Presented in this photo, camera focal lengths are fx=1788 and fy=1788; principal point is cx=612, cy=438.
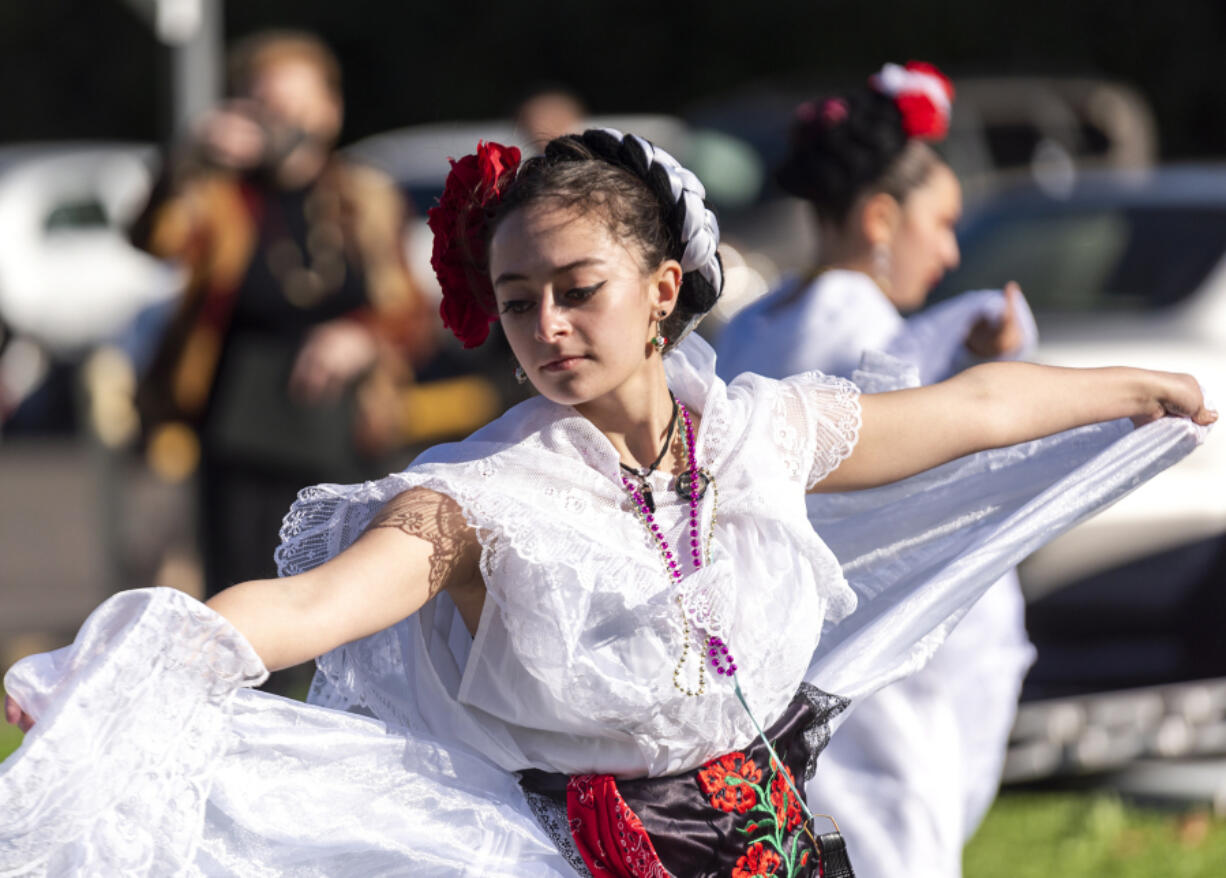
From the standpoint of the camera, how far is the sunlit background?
5.13m

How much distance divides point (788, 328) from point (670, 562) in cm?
138

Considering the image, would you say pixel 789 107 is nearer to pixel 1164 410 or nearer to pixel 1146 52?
pixel 1146 52

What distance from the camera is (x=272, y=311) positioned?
545 cm

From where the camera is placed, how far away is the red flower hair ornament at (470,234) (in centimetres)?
254

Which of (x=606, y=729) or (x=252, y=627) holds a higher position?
(x=252, y=627)

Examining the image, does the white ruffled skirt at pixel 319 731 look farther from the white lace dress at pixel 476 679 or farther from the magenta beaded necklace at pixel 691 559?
the magenta beaded necklace at pixel 691 559

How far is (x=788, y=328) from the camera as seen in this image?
12.4 feet

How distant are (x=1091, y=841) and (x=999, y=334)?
1747 mm

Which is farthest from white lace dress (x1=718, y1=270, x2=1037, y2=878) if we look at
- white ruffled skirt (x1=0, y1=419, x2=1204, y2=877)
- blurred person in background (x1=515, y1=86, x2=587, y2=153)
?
blurred person in background (x1=515, y1=86, x2=587, y2=153)

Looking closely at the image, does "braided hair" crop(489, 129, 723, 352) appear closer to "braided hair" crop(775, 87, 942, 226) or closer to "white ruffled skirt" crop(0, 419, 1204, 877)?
"white ruffled skirt" crop(0, 419, 1204, 877)

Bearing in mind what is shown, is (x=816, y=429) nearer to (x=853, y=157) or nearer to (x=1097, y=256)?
(x=853, y=157)

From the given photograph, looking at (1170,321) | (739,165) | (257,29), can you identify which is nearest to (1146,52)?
(739,165)

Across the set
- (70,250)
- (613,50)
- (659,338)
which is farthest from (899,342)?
(613,50)

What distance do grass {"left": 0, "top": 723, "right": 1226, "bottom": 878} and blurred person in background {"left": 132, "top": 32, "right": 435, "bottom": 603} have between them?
2.18 meters
